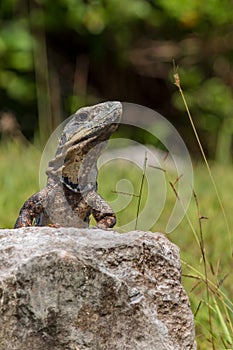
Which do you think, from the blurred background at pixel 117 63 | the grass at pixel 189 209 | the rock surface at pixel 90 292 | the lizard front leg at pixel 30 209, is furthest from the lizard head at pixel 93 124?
the blurred background at pixel 117 63

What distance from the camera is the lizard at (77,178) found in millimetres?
3625

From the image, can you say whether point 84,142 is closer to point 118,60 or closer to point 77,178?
point 77,178

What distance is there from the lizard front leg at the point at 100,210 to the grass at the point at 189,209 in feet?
3.36

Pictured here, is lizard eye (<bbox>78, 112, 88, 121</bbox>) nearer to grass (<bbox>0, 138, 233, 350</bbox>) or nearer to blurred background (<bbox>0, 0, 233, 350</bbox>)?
grass (<bbox>0, 138, 233, 350</bbox>)

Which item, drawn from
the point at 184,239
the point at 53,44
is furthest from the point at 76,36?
the point at 184,239

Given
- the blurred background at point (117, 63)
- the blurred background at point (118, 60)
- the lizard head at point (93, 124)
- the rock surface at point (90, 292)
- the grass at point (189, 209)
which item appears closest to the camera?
the rock surface at point (90, 292)

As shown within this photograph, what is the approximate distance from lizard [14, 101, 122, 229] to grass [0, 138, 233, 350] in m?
1.00

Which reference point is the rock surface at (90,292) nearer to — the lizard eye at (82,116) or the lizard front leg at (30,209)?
the lizard front leg at (30,209)

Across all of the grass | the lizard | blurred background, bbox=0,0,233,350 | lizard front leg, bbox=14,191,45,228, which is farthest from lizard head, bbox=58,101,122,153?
blurred background, bbox=0,0,233,350

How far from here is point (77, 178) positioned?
3725mm

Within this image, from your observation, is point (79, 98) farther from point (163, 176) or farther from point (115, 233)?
point (115, 233)

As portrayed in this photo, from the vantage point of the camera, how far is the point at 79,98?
1294cm

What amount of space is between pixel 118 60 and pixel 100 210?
986cm

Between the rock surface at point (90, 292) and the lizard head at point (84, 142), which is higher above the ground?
the lizard head at point (84, 142)
